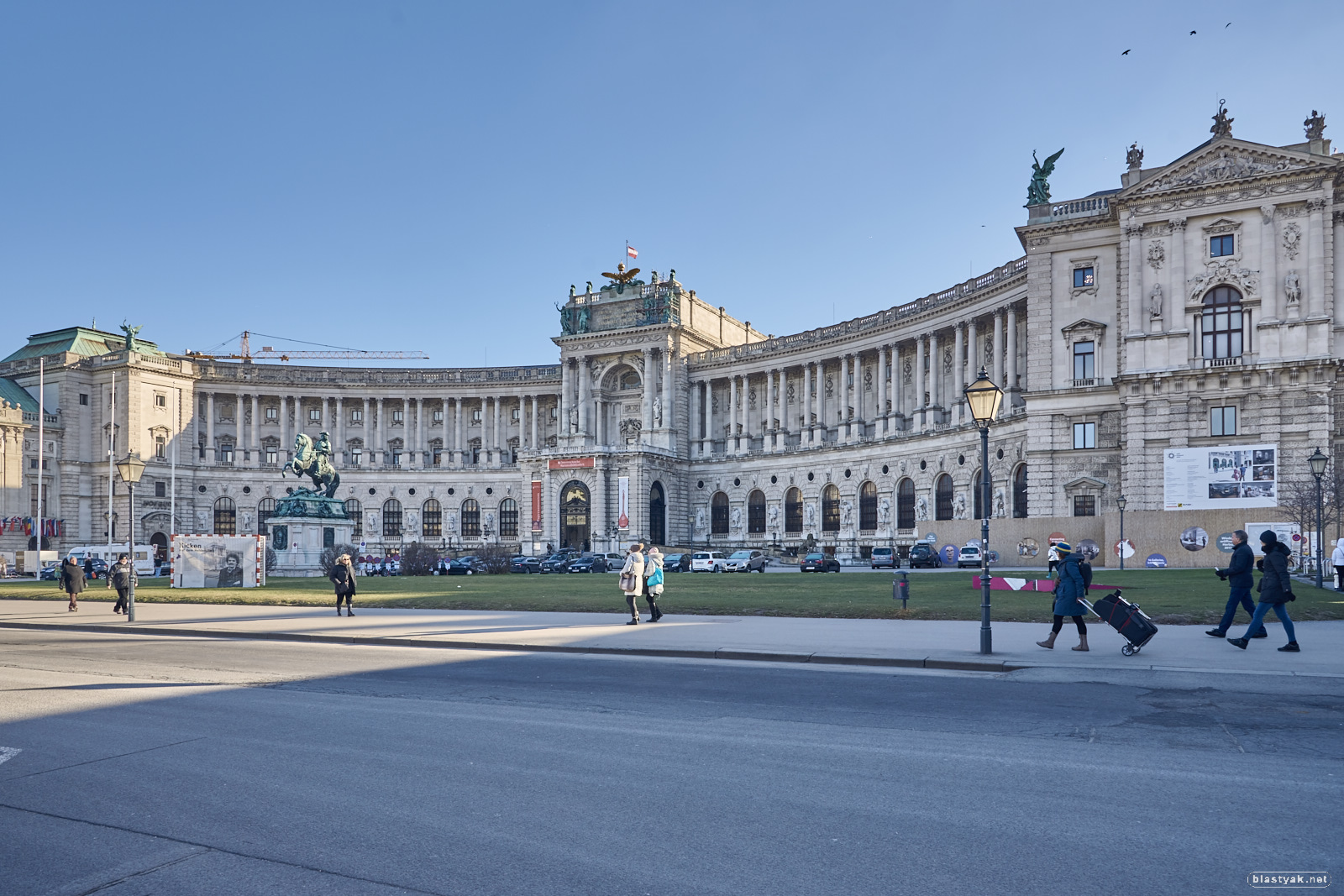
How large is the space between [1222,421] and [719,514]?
55102 mm

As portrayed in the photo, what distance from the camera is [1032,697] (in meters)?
14.3

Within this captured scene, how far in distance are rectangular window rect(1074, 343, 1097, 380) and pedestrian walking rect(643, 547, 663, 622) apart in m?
43.8

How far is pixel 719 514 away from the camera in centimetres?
10200

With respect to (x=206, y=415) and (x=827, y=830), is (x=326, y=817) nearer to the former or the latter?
(x=827, y=830)

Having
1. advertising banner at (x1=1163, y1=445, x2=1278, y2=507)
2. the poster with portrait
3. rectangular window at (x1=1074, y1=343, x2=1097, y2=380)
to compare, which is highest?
rectangular window at (x1=1074, y1=343, x2=1097, y2=380)

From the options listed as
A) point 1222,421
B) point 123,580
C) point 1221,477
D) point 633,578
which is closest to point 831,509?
point 1222,421

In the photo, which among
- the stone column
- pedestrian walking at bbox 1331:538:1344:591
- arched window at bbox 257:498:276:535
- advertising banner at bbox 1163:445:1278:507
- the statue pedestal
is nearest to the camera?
pedestrian walking at bbox 1331:538:1344:591

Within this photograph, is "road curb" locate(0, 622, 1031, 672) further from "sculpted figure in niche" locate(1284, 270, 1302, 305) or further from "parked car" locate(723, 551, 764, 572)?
"sculpted figure in niche" locate(1284, 270, 1302, 305)

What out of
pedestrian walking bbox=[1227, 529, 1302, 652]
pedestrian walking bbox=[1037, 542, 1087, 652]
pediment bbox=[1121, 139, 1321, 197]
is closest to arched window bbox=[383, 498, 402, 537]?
pediment bbox=[1121, 139, 1321, 197]

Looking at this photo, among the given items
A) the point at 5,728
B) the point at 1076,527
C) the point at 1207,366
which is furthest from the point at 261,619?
the point at 1207,366

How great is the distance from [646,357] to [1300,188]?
204 ft

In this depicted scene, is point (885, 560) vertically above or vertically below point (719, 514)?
below

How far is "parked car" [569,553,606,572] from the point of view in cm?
7119

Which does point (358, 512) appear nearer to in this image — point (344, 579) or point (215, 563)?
point (215, 563)
